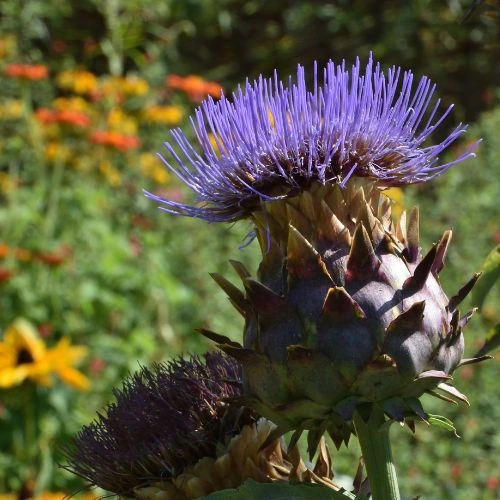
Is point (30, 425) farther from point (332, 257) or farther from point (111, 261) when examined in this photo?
point (332, 257)

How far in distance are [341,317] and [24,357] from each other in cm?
195

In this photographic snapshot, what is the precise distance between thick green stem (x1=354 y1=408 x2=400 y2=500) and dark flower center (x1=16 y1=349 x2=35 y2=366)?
6.16 ft

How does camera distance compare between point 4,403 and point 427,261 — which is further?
point 4,403

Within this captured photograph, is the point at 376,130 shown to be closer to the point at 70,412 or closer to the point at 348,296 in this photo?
the point at 348,296

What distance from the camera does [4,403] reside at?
298cm

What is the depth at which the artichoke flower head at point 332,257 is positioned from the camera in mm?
1129

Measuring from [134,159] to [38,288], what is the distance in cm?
82

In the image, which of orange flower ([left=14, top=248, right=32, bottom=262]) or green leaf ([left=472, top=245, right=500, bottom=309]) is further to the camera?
orange flower ([left=14, top=248, right=32, bottom=262])

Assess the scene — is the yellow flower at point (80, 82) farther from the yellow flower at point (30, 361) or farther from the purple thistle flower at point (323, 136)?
the purple thistle flower at point (323, 136)

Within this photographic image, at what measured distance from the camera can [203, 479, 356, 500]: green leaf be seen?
3.77 ft

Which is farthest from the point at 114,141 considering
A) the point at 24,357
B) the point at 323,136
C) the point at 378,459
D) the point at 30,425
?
the point at 378,459

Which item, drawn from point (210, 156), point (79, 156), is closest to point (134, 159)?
point (79, 156)

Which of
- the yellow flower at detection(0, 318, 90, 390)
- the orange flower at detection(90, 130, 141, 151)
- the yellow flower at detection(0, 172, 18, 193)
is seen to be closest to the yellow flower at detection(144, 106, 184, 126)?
the orange flower at detection(90, 130, 141, 151)

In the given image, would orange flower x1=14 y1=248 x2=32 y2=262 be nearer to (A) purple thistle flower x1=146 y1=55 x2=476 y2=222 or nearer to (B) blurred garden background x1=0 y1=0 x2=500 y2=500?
(B) blurred garden background x1=0 y1=0 x2=500 y2=500
